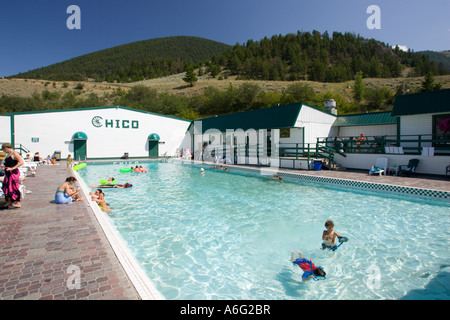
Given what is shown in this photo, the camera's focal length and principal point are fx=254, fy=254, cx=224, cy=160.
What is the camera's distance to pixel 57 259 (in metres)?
3.74

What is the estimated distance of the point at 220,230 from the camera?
21.8 feet

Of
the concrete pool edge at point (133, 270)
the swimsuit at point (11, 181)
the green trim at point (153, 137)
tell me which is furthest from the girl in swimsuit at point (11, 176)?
the green trim at point (153, 137)

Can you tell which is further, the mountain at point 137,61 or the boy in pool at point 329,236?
the mountain at point 137,61

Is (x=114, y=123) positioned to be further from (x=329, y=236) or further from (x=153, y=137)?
(x=329, y=236)

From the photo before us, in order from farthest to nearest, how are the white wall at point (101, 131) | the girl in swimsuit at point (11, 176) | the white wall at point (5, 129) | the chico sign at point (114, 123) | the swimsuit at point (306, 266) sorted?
the chico sign at point (114, 123), the white wall at point (101, 131), the white wall at point (5, 129), the girl in swimsuit at point (11, 176), the swimsuit at point (306, 266)

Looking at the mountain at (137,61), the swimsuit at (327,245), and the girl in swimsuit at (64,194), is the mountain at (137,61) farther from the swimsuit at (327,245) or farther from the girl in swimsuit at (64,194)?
the swimsuit at (327,245)

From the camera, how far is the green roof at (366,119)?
15.7 m

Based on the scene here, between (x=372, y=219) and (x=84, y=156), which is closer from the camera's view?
(x=372, y=219)

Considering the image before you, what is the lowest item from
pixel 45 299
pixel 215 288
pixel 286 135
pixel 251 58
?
pixel 215 288

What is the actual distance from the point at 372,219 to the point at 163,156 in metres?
22.7

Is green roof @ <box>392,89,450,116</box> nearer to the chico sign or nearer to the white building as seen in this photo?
the white building

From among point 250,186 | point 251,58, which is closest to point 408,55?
point 251,58

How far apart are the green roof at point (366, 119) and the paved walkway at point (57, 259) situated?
1648 centimetres

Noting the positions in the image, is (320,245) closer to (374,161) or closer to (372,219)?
(372,219)
